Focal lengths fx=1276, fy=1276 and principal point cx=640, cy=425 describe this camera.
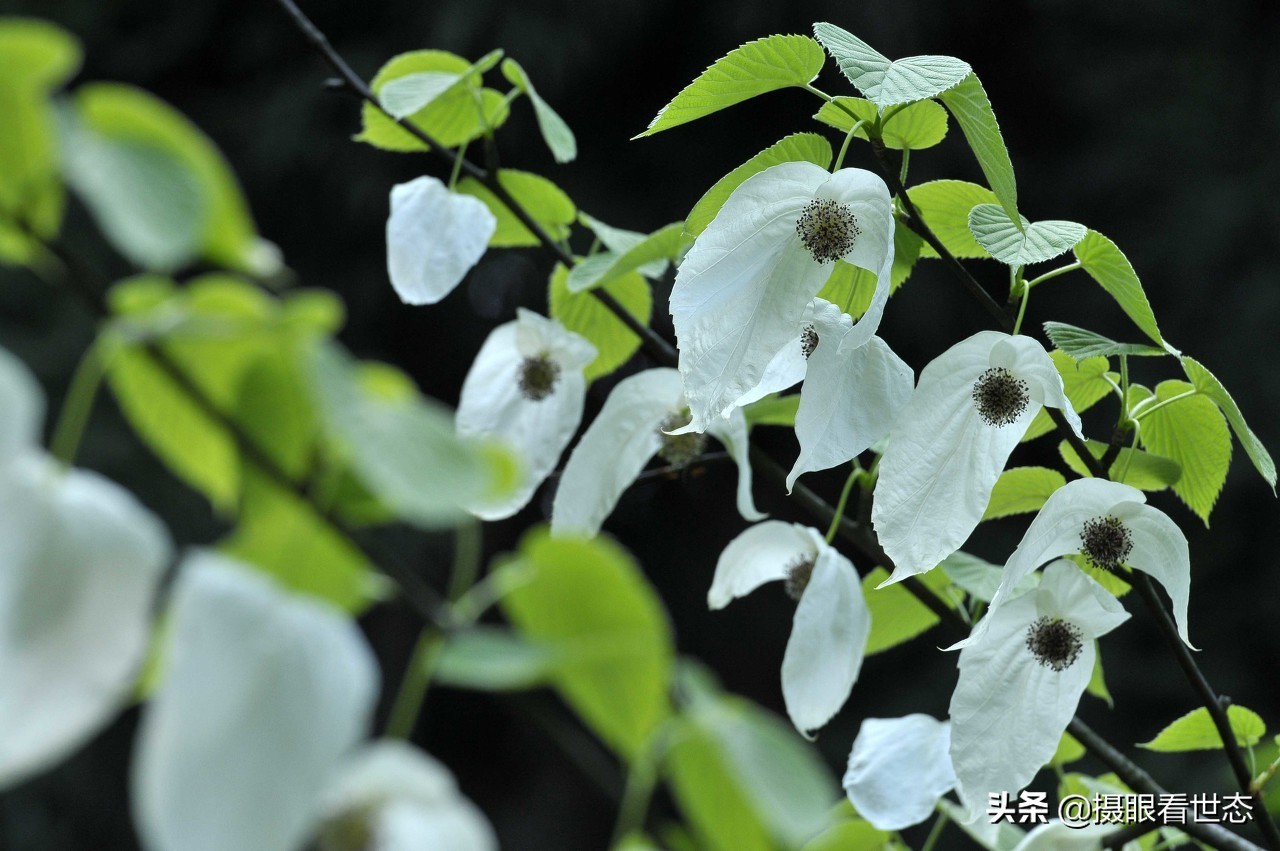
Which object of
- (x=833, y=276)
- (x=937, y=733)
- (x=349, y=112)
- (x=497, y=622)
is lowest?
(x=497, y=622)

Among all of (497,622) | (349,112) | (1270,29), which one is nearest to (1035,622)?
(497,622)

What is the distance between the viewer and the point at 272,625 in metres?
0.12

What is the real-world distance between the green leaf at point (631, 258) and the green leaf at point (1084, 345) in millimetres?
94

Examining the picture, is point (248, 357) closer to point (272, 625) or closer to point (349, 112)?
point (272, 625)

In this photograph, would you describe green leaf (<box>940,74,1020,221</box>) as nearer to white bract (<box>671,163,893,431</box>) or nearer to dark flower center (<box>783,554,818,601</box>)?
white bract (<box>671,163,893,431</box>)

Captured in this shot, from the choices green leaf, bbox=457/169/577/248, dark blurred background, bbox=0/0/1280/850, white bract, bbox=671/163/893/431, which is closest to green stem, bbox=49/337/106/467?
white bract, bbox=671/163/893/431

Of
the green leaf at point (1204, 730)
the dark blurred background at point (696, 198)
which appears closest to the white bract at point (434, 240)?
the green leaf at point (1204, 730)

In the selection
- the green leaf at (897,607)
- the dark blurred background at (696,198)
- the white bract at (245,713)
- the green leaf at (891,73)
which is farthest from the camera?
the dark blurred background at (696,198)

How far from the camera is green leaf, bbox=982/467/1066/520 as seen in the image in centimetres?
35

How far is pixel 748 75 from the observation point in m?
0.29

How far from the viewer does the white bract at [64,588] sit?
123 millimetres

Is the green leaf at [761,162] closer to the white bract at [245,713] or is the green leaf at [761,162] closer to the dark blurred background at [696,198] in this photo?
the white bract at [245,713]

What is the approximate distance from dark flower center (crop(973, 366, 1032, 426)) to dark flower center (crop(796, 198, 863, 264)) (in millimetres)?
50

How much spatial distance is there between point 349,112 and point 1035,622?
195cm
